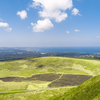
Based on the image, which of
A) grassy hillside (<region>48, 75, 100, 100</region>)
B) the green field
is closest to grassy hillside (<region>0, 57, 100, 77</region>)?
the green field

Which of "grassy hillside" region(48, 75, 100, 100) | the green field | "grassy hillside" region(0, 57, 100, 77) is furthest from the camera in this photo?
"grassy hillside" region(0, 57, 100, 77)

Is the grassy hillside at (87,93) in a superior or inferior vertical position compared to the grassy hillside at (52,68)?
superior

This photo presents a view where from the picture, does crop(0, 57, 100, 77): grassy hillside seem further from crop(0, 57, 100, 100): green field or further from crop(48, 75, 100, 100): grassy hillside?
crop(48, 75, 100, 100): grassy hillside

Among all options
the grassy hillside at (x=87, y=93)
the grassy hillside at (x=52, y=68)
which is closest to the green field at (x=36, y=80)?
the grassy hillside at (x=52, y=68)

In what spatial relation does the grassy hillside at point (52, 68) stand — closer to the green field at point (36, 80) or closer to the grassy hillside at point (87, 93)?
the green field at point (36, 80)

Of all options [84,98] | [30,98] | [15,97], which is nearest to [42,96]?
[30,98]

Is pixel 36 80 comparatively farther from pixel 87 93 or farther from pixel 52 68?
pixel 87 93

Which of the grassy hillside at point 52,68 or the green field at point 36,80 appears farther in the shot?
the grassy hillside at point 52,68

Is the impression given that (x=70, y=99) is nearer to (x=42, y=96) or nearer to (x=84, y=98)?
(x=84, y=98)

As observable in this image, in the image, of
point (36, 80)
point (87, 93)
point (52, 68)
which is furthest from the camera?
point (52, 68)

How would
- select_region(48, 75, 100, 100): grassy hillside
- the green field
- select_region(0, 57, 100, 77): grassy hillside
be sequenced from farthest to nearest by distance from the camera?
select_region(0, 57, 100, 77): grassy hillside, the green field, select_region(48, 75, 100, 100): grassy hillside

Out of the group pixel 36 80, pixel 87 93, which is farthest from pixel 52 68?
pixel 87 93
